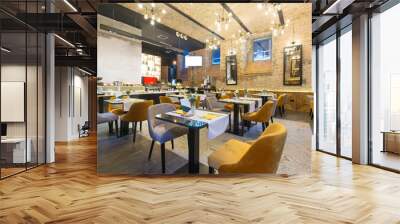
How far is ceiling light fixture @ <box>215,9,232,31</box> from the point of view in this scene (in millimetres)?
4680

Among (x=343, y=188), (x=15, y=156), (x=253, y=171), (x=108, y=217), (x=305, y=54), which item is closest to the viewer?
(x=108, y=217)

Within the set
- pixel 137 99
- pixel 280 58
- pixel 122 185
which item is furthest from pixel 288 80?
pixel 122 185

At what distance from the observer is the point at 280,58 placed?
4680mm

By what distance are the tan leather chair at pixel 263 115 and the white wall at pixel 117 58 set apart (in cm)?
174

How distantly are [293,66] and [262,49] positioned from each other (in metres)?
0.52

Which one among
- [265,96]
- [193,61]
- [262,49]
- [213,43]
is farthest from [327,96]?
[193,61]

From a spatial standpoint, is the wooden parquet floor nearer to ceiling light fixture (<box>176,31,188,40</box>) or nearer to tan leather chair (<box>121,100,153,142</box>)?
tan leather chair (<box>121,100,153,142</box>)

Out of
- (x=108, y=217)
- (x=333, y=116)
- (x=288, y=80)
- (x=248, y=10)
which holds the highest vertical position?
(x=248, y=10)

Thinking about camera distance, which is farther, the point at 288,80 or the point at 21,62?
the point at 21,62

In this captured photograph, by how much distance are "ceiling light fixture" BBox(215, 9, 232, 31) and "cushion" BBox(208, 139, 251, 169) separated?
5.57 feet

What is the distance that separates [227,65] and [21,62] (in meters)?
4.80

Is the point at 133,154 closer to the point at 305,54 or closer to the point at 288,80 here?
the point at 288,80

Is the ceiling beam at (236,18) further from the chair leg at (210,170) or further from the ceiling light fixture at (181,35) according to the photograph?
the chair leg at (210,170)

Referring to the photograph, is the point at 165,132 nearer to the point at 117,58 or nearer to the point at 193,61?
the point at 193,61
